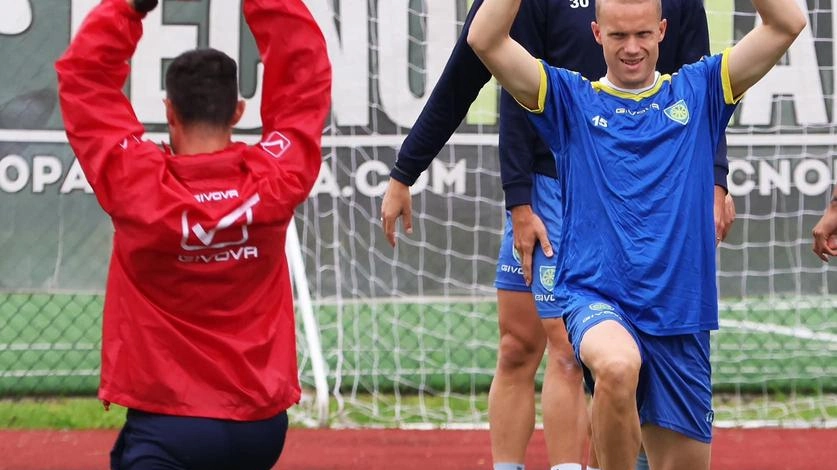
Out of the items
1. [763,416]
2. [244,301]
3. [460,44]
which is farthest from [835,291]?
[244,301]

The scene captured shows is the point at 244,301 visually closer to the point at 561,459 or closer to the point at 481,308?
the point at 561,459

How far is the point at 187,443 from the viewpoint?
3.51m

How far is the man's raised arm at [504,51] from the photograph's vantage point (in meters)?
4.24

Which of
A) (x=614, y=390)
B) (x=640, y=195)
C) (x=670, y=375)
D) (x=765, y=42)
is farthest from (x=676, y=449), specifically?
(x=765, y=42)

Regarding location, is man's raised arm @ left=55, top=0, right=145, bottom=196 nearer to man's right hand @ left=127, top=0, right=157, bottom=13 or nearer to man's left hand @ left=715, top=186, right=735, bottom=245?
man's right hand @ left=127, top=0, right=157, bottom=13

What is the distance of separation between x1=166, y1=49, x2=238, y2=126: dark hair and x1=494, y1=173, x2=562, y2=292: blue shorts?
1.62 metres

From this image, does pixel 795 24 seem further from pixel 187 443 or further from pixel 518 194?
pixel 187 443

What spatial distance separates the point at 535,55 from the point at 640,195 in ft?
3.14

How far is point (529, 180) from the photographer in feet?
16.4

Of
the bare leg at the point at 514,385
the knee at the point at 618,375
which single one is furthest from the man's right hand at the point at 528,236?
the knee at the point at 618,375

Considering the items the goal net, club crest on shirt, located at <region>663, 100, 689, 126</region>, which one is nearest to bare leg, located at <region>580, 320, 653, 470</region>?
club crest on shirt, located at <region>663, 100, 689, 126</region>

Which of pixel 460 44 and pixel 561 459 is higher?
pixel 460 44

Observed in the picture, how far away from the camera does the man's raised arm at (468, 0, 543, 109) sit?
4.24m

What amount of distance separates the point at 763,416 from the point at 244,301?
4.88m
